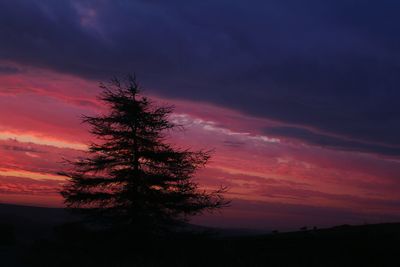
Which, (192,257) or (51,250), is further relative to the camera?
(51,250)

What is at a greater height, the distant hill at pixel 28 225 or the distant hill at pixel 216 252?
the distant hill at pixel 28 225

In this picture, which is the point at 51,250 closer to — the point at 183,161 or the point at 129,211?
the point at 129,211

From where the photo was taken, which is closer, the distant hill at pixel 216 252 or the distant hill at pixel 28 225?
the distant hill at pixel 216 252

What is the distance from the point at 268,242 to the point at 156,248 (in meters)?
5.87

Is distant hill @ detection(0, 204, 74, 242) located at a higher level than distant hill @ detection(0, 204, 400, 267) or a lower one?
higher

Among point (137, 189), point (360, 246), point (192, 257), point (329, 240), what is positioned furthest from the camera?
point (137, 189)

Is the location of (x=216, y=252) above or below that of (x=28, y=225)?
below

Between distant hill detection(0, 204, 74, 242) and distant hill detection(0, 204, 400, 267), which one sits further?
distant hill detection(0, 204, 74, 242)

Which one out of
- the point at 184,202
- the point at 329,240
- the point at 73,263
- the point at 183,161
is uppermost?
the point at 183,161

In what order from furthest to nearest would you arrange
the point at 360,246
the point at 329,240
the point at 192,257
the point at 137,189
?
1. the point at 137,189
2. the point at 329,240
3. the point at 360,246
4. the point at 192,257

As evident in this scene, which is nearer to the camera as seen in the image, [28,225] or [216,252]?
[216,252]

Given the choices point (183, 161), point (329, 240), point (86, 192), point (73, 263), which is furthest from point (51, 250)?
point (329, 240)

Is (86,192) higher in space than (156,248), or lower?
higher

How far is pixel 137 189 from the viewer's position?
32250 millimetres
